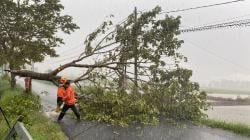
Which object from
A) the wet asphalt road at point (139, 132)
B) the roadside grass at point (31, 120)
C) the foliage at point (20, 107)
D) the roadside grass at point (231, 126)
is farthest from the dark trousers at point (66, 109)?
the roadside grass at point (231, 126)

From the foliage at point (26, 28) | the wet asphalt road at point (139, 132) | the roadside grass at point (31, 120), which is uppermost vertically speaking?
the foliage at point (26, 28)

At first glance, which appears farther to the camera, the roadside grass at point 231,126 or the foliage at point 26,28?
the foliage at point 26,28

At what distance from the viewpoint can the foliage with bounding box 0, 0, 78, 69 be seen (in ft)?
85.2

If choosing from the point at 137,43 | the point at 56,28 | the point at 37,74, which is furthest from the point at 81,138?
the point at 56,28

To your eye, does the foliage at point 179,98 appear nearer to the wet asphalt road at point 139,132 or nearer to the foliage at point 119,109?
the foliage at point 119,109

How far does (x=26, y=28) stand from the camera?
25750 millimetres

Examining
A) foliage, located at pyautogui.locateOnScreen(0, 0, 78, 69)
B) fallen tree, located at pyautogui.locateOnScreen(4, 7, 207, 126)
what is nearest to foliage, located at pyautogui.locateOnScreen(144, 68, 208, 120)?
fallen tree, located at pyautogui.locateOnScreen(4, 7, 207, 126)

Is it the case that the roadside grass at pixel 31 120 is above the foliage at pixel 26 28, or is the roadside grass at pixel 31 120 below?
below

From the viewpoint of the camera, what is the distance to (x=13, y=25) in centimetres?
2619

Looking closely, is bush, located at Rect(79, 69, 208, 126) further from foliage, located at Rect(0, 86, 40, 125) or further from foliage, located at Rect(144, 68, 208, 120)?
foliage, located at Rect(0, 86, 40, 125)

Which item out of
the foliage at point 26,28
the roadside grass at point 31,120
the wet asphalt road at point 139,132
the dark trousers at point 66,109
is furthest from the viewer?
the foliage at point 26,28

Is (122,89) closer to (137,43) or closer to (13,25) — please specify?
(137,43)

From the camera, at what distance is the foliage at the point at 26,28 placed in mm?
25969

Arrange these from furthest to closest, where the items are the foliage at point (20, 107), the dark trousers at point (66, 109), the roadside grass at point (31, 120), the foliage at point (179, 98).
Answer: the foliage at point (179, 98), the dark trousers at point (66, 109), the foliage at point (20, 107), the roadside grass at point (31, 120)
